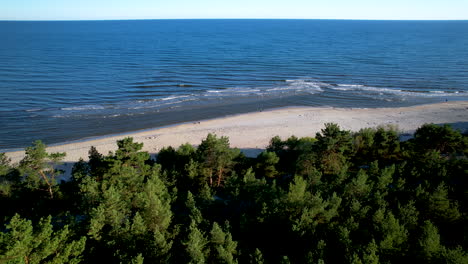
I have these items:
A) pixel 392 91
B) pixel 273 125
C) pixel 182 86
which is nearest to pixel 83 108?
pixel 182 86

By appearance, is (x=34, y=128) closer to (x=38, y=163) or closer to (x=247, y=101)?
(x=38, y=163)

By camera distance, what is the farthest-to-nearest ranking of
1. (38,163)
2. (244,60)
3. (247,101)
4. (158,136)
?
(244,60), (247,101), (158,136), (38,163)

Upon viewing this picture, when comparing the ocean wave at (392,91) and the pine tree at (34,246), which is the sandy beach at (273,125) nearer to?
the ocean wave at (392,91)

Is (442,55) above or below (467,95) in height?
above

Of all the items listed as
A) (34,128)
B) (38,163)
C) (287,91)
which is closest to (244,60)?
(287,91)

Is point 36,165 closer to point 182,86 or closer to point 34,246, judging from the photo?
point 34,246

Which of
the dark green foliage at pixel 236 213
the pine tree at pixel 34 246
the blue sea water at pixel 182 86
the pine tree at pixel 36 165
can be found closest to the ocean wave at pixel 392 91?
the blue sea water at pixel 182 86

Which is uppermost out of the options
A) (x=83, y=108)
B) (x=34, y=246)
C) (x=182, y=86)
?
(x=182, y=86)
